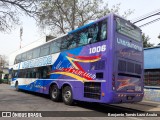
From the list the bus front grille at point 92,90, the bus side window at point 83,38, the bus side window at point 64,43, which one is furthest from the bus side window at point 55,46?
the bus front grille at point 92,90

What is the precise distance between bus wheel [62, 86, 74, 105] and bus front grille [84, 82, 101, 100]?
1.39 metres

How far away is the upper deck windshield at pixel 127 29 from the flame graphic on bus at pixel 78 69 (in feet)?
5.24

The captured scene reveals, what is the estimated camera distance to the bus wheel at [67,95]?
1122 cm

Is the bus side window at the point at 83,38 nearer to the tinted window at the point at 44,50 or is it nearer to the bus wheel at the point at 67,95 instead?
the bus wheel at the point at 67,95

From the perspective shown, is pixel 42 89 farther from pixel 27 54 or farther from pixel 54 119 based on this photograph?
pixel 54 119

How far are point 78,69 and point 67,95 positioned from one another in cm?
170

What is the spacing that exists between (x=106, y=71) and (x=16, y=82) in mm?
14080

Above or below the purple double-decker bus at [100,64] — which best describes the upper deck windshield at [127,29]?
above

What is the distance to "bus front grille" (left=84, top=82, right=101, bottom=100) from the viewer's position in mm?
9355

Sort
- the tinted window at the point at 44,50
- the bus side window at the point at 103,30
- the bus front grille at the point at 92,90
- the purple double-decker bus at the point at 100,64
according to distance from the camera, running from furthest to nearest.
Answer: the tinted window at the point at 44,50, the bus side window at the point at 103,30, the bus front grille at the point at 92,90, the purple double-decker bus at the point at 100,64

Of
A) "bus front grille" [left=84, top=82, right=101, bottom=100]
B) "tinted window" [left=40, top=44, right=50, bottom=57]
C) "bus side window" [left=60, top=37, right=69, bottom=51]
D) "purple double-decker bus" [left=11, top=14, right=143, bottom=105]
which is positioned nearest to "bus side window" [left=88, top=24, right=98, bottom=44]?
"purple double-decker bus" [left=11, top=14, right=143, bottom=105]

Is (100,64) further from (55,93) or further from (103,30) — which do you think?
(55,93)

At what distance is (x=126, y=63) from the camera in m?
9.67

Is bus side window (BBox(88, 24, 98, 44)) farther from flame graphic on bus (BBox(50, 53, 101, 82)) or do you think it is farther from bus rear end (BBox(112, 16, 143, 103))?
bus rear end (BBox(112, 16, 143, 103))
